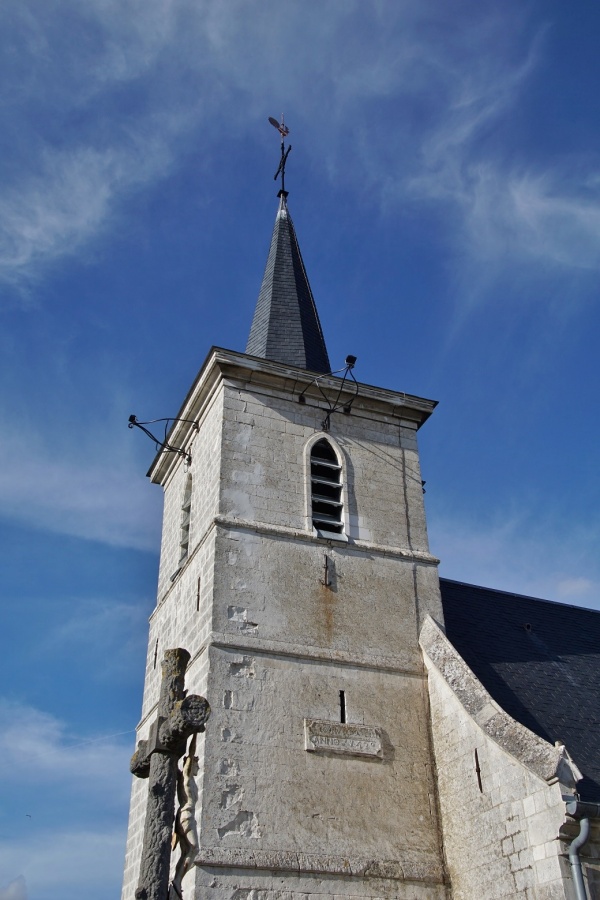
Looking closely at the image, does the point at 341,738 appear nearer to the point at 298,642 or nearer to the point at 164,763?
the point at 298,642

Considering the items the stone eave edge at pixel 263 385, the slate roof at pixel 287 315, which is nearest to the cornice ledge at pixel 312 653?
the stone eave edge at pixel 263 385

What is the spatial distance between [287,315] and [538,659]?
620 centimetres

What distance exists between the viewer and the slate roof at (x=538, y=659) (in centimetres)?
985

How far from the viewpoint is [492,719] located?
363 inches

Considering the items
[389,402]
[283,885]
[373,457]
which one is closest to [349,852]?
[283,885]

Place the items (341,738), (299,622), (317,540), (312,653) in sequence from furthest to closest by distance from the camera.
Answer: (317,540)
(299,622)
(312,653)
(341,738)

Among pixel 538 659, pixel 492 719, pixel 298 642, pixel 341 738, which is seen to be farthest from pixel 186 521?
pixel 492 719

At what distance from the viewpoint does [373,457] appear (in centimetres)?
1248

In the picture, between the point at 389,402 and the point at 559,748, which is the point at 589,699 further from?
the point at 389,402

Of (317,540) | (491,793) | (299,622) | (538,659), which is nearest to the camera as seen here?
(491,793)

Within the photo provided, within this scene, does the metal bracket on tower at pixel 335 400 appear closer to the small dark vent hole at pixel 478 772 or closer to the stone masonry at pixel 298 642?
the stone masonry at pixel 298 642

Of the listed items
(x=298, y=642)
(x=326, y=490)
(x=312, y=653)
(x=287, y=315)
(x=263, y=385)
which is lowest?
(x=312, y=653)

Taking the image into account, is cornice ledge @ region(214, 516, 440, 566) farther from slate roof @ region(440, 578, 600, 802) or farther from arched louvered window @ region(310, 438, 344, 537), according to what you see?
slate roof @ region(440, 578, 600, 802)

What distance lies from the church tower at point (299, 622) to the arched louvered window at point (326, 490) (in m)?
0.03
